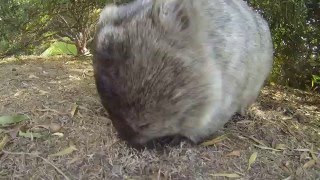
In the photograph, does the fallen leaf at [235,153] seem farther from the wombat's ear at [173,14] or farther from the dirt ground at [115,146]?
the wombat's ear at [173,14]

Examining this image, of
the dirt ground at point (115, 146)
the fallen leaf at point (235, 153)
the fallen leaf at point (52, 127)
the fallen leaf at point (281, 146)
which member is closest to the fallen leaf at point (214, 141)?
the dirt ground at point (115, 146)

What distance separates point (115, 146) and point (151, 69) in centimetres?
68

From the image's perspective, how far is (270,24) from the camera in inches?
144

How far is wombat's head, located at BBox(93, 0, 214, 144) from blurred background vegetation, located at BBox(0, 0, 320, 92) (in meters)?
1.54

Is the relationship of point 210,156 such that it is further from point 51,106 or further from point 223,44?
point 51,106

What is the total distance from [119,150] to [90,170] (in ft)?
0.67

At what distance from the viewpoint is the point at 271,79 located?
4.02 meters

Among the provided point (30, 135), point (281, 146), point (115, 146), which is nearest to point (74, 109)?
point (30, 135)

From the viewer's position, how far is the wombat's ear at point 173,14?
2.06 meters

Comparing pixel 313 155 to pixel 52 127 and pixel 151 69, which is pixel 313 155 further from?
pixel 52 127

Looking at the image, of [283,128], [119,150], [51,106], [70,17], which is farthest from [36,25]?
[283,128]

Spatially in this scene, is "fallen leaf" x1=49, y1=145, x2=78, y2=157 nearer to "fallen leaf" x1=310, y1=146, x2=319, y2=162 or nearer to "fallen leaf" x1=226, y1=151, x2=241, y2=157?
"fallen leaf" x1=226, y1=151, x2=241, y2=157

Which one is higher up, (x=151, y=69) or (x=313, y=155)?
(x=151, y=69)

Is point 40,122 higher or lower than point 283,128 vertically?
higher
